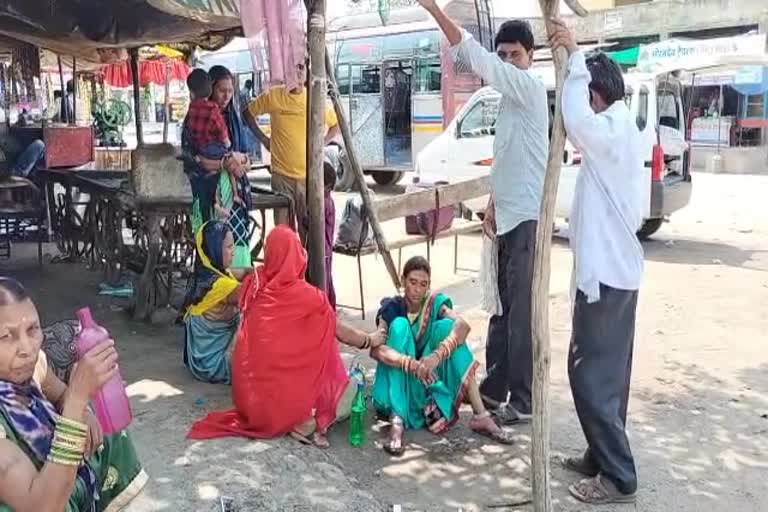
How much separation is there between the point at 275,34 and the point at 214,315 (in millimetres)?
1481

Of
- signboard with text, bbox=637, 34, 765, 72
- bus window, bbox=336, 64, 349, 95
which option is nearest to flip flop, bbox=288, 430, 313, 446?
signboard with text, bbox=637, 34, 765, 72

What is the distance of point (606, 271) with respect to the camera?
3.09 metres

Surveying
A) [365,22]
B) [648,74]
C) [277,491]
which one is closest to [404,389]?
[277,491]

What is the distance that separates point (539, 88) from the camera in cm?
371

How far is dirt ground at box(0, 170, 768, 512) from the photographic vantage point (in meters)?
3.21

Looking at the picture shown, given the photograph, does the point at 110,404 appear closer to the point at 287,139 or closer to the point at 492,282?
the point at 492,282

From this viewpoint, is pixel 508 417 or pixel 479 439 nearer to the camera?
pixel 479 439

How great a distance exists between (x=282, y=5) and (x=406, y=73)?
10394mm

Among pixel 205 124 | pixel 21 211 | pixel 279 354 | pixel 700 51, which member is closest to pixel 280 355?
pixel 279 354

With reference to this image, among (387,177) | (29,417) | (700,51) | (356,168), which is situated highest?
(700,51)

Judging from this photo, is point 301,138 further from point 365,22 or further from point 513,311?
point 365,22

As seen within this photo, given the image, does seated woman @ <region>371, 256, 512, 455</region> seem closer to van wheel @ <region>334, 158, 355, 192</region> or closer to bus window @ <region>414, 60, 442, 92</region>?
van wheel @ <region>334, 158, 355, 192</region>

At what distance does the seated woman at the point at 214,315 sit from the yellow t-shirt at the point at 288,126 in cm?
91

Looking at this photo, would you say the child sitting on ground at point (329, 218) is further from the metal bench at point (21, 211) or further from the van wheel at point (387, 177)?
the van wheel at point (387, 177)
